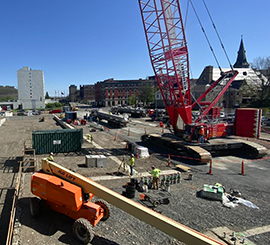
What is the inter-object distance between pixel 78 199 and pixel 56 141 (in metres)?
12.0

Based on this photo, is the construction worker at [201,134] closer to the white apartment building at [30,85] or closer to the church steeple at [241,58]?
the white apartment building at [30,85]

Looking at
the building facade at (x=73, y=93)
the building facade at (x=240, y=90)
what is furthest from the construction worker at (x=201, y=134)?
the building facade at (x=73, y=93)

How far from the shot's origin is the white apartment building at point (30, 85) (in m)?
108

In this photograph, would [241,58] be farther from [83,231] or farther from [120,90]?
[83,231]

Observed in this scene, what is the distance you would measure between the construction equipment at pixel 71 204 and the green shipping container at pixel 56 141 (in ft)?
34.5

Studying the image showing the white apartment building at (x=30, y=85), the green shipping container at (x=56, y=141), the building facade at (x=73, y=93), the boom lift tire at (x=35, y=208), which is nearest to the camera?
the boom lift tire at (x=35, y=208)

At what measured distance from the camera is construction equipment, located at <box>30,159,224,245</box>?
6.27 meters

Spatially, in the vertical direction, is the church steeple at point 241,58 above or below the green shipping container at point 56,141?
above

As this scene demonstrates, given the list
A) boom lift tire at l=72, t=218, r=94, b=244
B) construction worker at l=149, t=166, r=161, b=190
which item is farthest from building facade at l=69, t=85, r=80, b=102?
boom lift tire at l=72, t=218, r=94, b=244

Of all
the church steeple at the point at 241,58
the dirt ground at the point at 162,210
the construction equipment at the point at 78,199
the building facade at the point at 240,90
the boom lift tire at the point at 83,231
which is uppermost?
the church steeple at the point at 241,58

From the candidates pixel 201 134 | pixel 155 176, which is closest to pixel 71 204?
pixel 155 176

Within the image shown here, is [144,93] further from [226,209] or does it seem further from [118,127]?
[226,209]

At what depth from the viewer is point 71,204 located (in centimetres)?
720

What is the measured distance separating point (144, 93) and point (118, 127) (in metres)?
47.8
